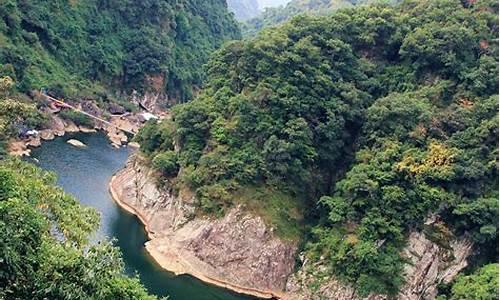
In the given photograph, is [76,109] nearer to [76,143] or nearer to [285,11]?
[76,143]

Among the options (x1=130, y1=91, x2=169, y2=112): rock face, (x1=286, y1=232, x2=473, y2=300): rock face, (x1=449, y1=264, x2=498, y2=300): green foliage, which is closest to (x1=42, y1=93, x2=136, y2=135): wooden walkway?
(x1=130, y1=91, x2=169, y2=112): rock face

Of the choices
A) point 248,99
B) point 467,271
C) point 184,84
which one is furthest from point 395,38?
point 184,84

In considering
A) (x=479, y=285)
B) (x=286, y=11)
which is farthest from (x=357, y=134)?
(x=286, y=11)

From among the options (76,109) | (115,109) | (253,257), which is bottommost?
(76,109)

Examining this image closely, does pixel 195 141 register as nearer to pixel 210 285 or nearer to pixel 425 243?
pixel 210 285

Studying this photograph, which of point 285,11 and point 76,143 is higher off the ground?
point 285,11

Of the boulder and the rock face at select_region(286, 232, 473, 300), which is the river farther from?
the boulder

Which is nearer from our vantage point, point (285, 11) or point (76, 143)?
point (76, 143)

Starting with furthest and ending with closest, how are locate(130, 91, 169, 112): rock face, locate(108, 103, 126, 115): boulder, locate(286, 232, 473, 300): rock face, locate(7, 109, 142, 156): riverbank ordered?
locate(130, 91, 169, 112): rock face
locate(108, 103, 126, 115): boulder
locate(7, 109, 142, 156): riverbank
locate(286, 232, 473, 300): rock face
